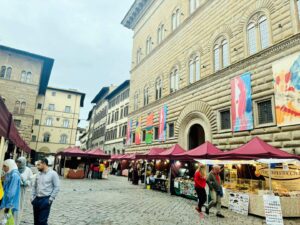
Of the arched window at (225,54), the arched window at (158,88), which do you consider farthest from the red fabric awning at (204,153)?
the arched window at (158,88)

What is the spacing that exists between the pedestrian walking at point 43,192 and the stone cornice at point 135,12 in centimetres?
2537

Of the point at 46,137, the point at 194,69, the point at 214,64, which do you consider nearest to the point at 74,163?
the point at 194,69

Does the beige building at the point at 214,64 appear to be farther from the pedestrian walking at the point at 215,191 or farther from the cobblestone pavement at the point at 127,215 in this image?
the cobblestone pavement at the point at 127,215

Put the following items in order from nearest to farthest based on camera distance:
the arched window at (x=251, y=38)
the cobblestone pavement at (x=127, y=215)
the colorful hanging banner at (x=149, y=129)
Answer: the cobblestone pavement at (x=127, y=215) → the arched window at (x=251, y=38) → the colorful hanging banner at (x=149, y=129)

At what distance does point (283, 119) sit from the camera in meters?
10.8

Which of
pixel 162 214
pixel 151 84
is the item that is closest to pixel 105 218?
pixel 162 214

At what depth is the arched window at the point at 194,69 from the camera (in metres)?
17.9

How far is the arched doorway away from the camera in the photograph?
18717 mm

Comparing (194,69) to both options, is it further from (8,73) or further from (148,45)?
(8,73)

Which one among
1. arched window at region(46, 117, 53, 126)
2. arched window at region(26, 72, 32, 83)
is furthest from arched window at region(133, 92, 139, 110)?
arched window at region(46, 117, 53, 126)

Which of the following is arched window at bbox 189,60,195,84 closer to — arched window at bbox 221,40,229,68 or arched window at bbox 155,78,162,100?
arched window at bbox 221,40,229,68

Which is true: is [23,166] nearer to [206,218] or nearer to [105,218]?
[105,218]

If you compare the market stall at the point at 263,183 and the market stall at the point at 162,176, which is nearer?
the market stall at the point at 263,183

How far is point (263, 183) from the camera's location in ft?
34.1
